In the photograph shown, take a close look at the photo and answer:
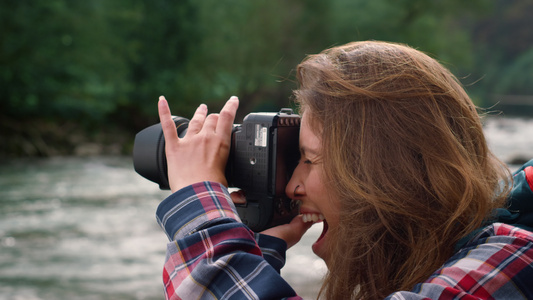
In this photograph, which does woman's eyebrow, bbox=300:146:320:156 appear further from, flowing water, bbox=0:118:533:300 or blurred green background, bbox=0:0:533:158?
blurred green background, bbox=0:0:533:158

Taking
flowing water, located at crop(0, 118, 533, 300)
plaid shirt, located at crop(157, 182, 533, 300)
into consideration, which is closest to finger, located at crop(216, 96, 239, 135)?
plaid shirt, located at crop(157, 182, 533, 300)

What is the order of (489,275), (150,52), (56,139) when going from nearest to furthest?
(489,275) → (56,139) → (150,52)

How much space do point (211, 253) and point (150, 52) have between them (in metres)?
13.2

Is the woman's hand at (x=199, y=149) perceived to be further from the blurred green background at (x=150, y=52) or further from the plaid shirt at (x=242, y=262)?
the blurred green background at (x=150, y=52)

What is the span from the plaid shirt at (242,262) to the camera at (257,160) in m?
0.16

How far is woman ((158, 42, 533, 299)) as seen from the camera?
770 mm

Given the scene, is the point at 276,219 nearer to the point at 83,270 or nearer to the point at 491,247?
the point at 491,247

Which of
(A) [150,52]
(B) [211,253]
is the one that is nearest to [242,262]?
(B) [211,253]

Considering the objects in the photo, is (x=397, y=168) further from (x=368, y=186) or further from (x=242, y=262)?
(x=242, y=262)

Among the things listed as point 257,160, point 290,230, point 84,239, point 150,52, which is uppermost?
point 257,160

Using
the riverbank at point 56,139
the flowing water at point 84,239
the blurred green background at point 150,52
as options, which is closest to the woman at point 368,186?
the flowing water at point 84,239

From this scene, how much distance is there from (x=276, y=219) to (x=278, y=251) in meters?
0.10

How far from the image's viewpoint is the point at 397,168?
82 cm

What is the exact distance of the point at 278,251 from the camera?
0.92 metres
